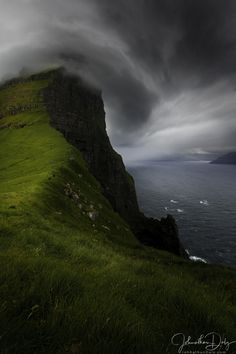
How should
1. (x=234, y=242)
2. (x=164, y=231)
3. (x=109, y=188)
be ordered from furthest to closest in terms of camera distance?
(x=109, y=188)
(x=234, y=242)
(x=164, y=231)

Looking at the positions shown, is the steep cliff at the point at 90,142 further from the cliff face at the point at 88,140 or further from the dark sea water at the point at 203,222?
the dark sea water at the point at 203,222

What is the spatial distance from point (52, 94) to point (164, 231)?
97141mm

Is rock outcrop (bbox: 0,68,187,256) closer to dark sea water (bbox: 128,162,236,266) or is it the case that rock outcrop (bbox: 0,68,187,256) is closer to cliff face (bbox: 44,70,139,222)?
cliff face (bbox: 44,70,139,222)

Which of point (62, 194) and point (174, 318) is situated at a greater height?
point (62, 194)

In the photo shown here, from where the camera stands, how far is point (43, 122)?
105 meters

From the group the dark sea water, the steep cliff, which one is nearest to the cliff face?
the steep cliff

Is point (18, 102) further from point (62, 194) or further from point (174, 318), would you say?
point (174, 318)

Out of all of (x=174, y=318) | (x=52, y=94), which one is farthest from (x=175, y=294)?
(x=52, y=94)
